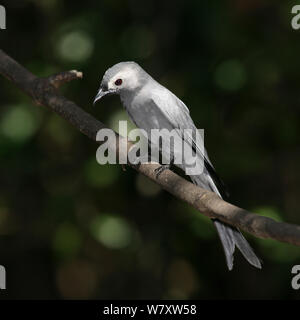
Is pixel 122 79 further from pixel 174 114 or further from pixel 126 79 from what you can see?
pixel 174 114

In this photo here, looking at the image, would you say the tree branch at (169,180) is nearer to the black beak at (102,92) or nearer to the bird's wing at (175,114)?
the black beak at (102,92)

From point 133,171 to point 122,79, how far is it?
3.69 feet

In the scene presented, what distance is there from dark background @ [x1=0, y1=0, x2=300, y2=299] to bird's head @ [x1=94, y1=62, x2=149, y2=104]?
0.57m

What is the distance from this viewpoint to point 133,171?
3914mm

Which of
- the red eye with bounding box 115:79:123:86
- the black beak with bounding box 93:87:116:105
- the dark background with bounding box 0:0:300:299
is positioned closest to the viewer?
the black beak with bounding box 93:87:116:105

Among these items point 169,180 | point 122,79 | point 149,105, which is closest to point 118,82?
point 122,79

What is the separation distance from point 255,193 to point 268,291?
77 centimetres

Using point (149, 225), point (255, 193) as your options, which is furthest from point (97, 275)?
point (255, 193)

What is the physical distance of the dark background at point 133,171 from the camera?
12.1 ft

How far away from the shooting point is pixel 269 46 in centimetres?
383

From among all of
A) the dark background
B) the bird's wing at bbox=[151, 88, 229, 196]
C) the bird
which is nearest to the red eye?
the bird

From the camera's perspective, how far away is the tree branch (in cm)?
181

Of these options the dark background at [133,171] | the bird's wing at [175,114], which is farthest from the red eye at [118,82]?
the dark background at [133,171]

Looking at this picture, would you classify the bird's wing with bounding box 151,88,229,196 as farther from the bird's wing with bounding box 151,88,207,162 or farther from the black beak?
the black beak
